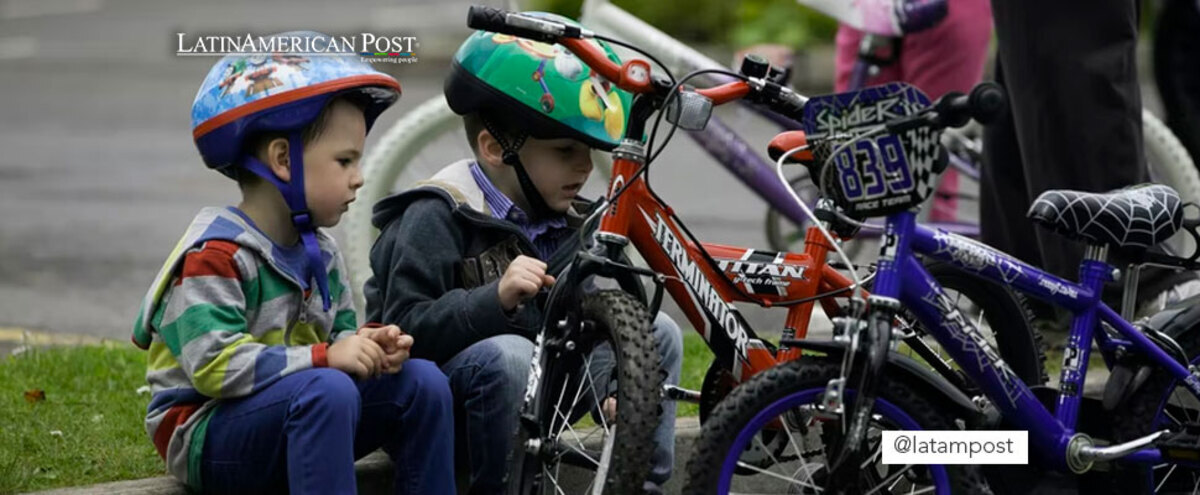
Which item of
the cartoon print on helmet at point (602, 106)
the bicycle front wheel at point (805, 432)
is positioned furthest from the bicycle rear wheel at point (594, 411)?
the cartoon print on helmet at point (602, 106)

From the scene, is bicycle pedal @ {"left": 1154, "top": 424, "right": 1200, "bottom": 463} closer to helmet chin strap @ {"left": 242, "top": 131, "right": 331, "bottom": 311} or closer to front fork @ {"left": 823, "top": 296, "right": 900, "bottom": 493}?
front fork @ {"left": 823, "top": 296, "right": 900, "bottom": 493}

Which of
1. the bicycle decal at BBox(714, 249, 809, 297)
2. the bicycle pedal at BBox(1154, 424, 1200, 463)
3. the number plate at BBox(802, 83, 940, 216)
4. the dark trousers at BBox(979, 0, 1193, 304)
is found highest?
the dark trousers at BBox(979, 0, 1193, 304)

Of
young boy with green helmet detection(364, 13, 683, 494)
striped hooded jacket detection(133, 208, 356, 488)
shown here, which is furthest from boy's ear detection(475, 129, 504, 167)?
striped hooded jacket detection(133, 208, 356, 488)

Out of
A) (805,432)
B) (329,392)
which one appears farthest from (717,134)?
(329,392)

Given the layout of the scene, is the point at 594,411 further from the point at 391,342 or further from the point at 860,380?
the point at 860,380

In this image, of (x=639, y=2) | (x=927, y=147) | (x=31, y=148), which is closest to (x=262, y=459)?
(x=927, y=147)

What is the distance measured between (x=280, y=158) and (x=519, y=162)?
62 centimetres

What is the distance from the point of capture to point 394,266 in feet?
13.6

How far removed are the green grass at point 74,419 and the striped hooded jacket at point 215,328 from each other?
1.28ft

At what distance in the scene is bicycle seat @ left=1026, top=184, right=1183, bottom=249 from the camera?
395 centimetres

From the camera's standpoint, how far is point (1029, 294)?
3.89 metres

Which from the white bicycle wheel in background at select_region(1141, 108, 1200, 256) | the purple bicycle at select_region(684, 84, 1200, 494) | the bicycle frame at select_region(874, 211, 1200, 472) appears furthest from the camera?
the white bicycle wheel in background at select_region(1141, 108, 1200, 256)

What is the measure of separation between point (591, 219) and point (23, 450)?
4.90 feet

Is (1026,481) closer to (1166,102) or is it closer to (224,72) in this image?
(224,72)
